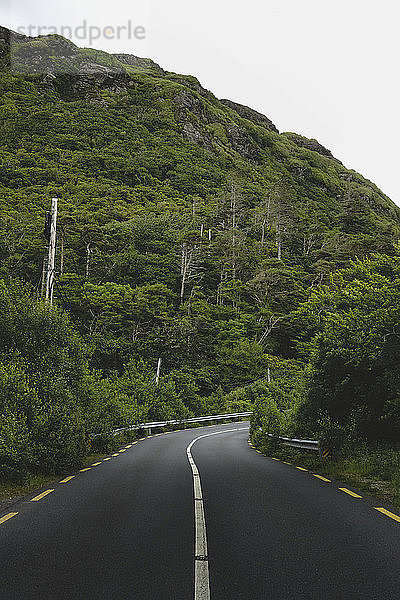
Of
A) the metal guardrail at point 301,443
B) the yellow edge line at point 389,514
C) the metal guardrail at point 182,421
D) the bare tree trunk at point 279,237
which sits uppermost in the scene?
the bare tree trunk at point 279,237

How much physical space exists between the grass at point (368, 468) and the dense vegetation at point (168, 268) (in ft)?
2.92

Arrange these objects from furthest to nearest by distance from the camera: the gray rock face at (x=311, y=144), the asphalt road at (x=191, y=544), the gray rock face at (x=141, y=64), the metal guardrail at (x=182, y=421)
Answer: the gray rock face at (x=311, y=144), the gray rock face at (x=141, y=64), the metal guardrail at (x=182, y=421), the asphalt road at (x=191, y=544)

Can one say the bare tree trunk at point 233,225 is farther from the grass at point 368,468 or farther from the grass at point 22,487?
the grass at point 22,487

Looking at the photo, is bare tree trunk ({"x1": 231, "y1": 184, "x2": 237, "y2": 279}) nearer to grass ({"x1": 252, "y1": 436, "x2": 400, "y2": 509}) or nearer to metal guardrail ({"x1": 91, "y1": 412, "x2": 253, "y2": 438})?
metal guardrail ({"x1": 91, "y1": 412, "x2": 253, "y2": 438})

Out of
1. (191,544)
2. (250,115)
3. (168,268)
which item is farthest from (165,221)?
(250,115)

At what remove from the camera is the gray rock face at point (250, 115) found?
618 feet

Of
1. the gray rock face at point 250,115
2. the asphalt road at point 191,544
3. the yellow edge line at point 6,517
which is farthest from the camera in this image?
the gray rock face at point 250,115

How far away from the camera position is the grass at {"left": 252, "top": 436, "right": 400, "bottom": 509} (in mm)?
9258

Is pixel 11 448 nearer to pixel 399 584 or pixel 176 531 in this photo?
pixel 176 531

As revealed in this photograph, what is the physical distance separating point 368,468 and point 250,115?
7647 inches

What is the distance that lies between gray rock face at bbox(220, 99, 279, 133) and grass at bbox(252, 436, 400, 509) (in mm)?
185893

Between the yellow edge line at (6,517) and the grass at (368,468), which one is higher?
the yellow edge line at (6,517)

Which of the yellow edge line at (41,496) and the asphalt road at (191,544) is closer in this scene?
the asphalt road at (191,544)

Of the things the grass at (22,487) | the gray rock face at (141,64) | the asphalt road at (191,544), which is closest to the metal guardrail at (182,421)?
the grass at (22,487)
